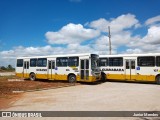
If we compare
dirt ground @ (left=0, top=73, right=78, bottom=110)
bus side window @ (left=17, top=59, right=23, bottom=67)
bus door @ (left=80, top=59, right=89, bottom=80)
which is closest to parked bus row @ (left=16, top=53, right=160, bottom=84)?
bus door @ (left=80, top=59, right=89, bottom=80)

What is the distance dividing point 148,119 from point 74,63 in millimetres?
15004

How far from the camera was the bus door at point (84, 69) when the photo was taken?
847 inches

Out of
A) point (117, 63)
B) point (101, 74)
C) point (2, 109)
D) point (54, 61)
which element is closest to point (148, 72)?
point (117, 63)

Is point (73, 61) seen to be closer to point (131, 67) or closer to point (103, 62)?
point (103, 62)

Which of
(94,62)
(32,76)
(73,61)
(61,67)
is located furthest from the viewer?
(32,76)

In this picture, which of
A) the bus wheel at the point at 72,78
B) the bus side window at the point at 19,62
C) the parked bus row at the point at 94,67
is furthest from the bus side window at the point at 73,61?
the bus side window at the point at 19,62

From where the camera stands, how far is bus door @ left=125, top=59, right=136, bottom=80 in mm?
22594

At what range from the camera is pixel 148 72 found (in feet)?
70.6

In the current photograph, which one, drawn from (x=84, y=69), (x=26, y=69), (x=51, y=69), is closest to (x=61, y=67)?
(x=51, y=69)

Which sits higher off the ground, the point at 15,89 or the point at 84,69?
the point at 84,69

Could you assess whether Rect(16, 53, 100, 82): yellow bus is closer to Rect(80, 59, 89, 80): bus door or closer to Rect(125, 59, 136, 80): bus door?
Rect(80, 59, 89, 80): bus door

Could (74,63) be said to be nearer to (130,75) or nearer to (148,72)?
(130,75)

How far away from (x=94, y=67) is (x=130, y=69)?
152 inches

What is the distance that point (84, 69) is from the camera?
21719 mm
